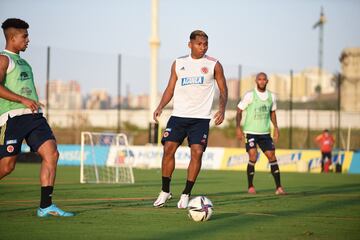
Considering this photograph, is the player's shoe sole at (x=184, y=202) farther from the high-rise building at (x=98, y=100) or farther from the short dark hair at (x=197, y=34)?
the high-rise building at (x=98, y=100)

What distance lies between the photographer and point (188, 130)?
1181 cm

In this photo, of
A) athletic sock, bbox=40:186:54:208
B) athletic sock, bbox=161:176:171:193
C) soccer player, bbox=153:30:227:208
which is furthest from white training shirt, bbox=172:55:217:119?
athletic sock, bbox=40:186:54:208

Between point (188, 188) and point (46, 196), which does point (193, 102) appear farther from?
point (46, 196)

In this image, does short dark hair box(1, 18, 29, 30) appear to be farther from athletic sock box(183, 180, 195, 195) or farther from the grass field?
athletic sock box(183, 180, 195, 195)

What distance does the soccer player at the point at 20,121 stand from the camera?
9734 mm

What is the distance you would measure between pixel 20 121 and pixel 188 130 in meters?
2.89

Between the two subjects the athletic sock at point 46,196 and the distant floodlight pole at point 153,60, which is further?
the distant floodlight pole at point 153,60

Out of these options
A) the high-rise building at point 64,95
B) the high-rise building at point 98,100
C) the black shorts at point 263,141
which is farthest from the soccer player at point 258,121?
the high-rise building at point 98,100

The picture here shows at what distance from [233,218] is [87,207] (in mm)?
2429

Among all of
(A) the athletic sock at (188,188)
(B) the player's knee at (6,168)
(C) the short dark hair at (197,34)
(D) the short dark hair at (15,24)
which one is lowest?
(A) the athletic sock at (188,188)

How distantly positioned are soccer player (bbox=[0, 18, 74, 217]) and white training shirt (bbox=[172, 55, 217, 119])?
255 centimetres

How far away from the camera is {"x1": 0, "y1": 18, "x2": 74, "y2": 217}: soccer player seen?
973 cm

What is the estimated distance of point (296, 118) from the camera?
47.8 meters

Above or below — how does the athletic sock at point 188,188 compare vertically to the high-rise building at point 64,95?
below
